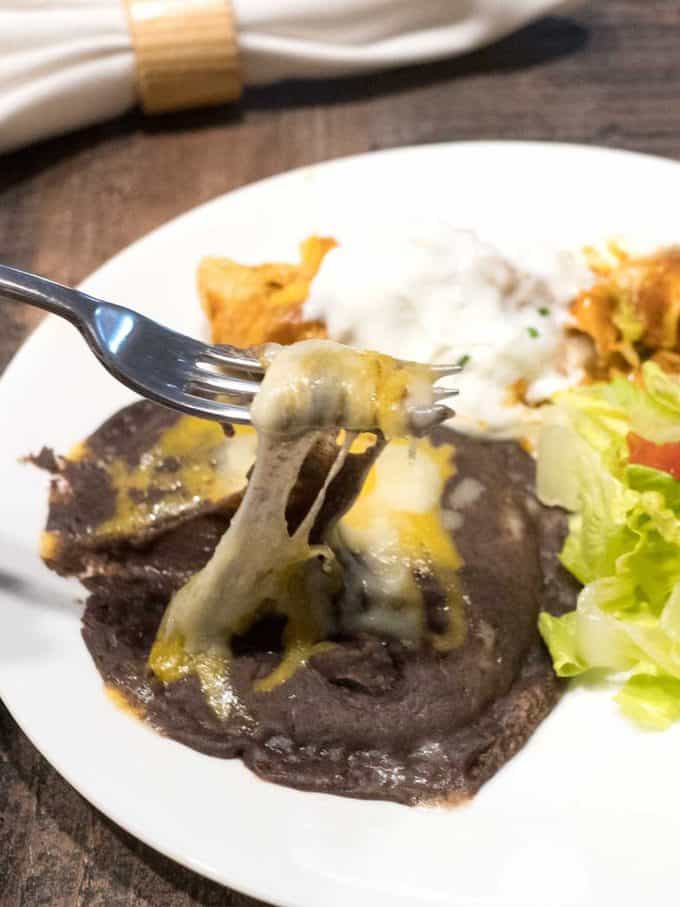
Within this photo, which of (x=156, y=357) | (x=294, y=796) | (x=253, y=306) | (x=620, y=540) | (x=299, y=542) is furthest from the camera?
(x=253, y=306)

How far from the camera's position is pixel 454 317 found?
309 cm

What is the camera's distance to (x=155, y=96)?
4.27 m

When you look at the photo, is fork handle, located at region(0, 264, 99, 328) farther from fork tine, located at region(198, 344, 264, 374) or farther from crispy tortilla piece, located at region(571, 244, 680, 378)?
crispy tortilla piece, located at region(571, 244, 680, 378)

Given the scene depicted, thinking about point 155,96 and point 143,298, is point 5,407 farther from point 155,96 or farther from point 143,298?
point 155,96

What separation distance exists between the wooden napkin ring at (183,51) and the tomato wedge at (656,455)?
2600mm

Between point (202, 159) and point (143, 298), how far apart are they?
1288 millimetres

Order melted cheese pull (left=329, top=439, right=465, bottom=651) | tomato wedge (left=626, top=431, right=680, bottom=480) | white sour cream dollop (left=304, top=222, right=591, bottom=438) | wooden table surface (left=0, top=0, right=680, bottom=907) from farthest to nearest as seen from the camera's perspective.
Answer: wooden table surface (left=0, top=0, right=680, bottom=907) < white sour cream dollop (left=304, top=222, right=591, bottom=438) < tomato wedge (left=626, top=431, right=680, bottom=480) < melted cheese pull (left=329, top=439, right=465, bottom=651)

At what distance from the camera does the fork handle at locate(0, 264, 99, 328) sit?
2246 millimetres

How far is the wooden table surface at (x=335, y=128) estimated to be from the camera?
4.00 m

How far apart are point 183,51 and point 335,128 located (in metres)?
0.72

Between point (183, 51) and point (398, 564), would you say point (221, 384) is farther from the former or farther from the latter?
point (183, 51)

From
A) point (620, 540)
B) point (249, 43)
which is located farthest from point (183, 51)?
point (620, 540)

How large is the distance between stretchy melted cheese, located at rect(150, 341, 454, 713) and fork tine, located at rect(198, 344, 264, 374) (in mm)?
43

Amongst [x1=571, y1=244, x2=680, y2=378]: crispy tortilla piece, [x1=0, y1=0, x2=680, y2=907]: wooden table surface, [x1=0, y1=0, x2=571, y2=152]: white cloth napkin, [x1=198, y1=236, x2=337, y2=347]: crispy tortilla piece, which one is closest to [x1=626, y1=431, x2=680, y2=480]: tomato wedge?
[x1=571, y1=244, x2=680, y2=378]: crispy tortilla piece
